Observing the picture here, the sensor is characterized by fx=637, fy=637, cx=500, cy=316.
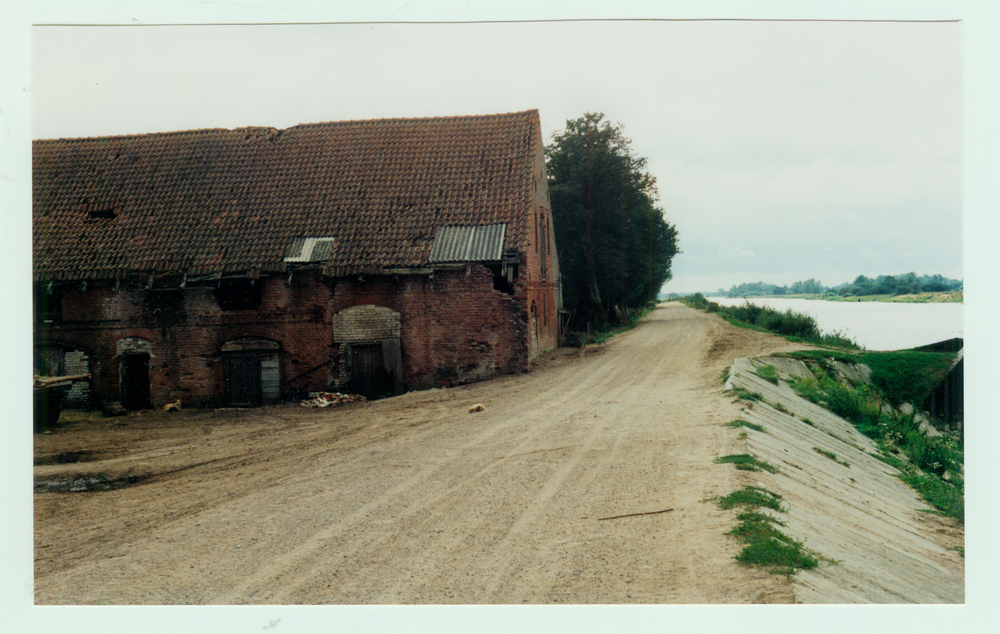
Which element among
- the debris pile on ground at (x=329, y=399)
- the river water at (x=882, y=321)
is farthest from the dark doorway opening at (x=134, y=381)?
the river water at (x=882, y=321)

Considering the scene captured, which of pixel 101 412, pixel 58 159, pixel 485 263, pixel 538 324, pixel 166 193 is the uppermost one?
pixel 58 159

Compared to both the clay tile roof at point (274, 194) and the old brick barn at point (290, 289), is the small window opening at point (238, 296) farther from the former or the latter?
the clay tile roof at point (274, 194)

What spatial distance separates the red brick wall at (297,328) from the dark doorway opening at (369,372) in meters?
0.58

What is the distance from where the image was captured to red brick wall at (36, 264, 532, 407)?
56.4 feet

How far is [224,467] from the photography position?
1044 centimetres

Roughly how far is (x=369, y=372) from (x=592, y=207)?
17953 millimetres

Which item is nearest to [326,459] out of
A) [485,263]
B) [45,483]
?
[45,483]

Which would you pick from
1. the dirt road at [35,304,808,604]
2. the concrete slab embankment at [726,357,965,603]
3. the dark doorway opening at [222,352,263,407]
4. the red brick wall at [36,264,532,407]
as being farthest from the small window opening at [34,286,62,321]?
the concrete slab embankment at [726,357,965,603]

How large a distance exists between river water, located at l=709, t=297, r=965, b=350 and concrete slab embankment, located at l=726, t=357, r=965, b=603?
2787mm

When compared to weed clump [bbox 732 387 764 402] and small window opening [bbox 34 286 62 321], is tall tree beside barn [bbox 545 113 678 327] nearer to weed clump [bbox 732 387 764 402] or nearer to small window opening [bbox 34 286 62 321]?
weed clump [bbox 732 387 764 402]

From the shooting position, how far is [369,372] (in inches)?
688

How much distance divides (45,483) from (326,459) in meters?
4.26

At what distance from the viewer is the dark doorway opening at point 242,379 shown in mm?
17703

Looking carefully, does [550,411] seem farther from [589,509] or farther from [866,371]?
[866,371]
